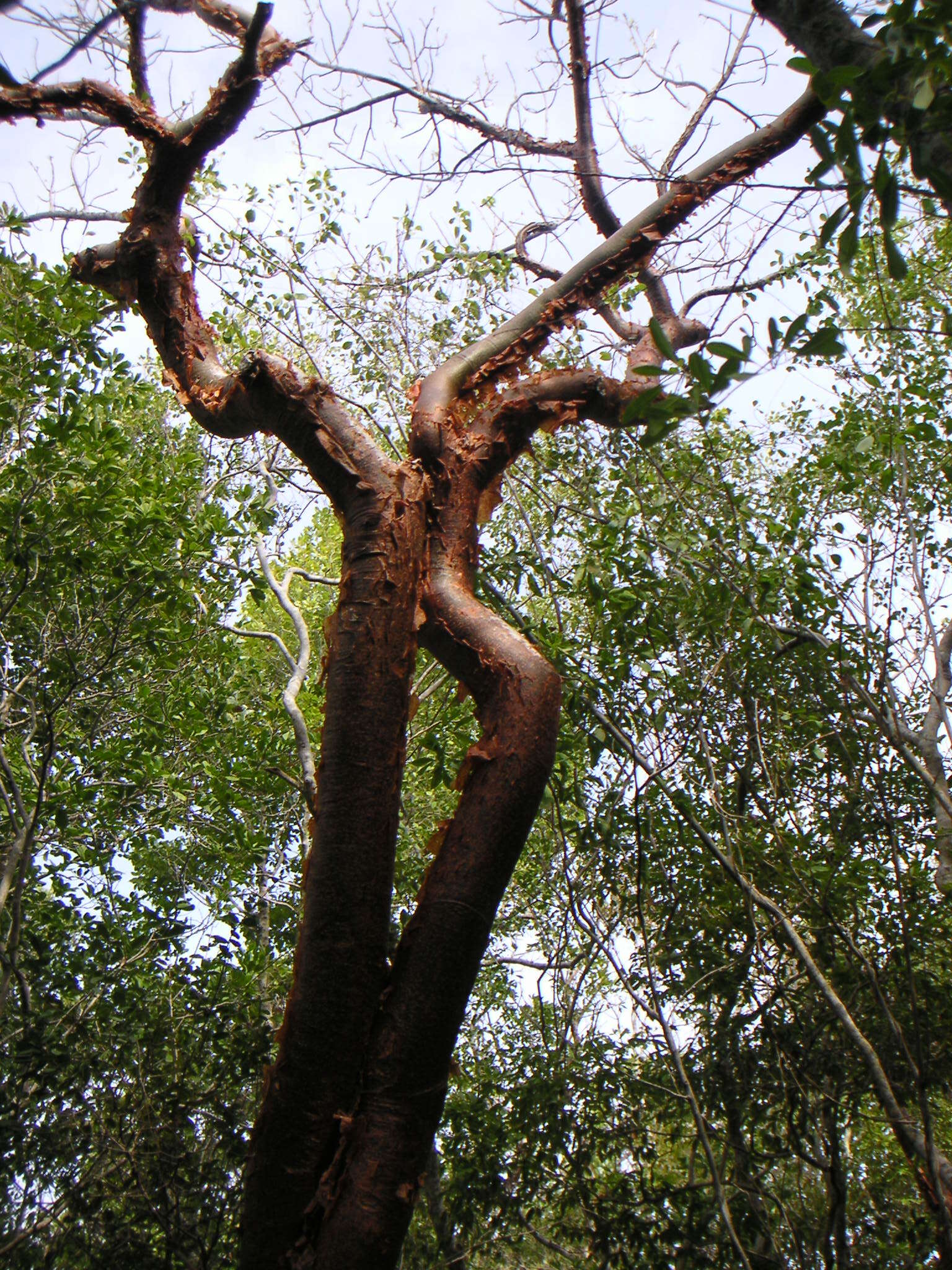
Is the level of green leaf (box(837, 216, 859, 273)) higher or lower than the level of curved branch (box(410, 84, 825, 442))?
lower

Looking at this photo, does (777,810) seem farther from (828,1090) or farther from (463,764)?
(463,764)

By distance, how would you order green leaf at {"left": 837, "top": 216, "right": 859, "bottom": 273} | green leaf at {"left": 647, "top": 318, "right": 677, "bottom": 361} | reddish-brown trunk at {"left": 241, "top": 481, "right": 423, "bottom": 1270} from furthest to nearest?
reddish-brown trunk at {"left": 241, "top": 481, "right": 423, "bottom": 1270}
green leaf at {"left": 837, "top": 216, "right": 859, "bottom": 273}
green leaf at {"left": 647, "top": 318, "right": 677, "bottom": 361}

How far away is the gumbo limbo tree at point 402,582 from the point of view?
1680 millimetres

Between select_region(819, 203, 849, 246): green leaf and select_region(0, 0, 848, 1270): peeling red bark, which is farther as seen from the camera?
select_region(0, 0, 848, 1270): peeling red bark

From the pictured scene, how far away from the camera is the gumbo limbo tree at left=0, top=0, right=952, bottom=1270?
5.51 ft

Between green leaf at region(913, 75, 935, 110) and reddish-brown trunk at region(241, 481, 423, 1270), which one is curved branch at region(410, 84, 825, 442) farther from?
green leaf at region(913, 75, 935, 110)

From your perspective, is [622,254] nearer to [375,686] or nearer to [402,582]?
[402,582]

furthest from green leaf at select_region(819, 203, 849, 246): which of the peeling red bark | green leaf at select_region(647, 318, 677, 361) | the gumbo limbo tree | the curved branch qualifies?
the curved branch

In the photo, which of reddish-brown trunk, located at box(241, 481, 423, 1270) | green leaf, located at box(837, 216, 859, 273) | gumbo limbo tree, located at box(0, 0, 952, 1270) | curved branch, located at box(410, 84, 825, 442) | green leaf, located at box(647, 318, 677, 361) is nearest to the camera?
green leaf, located at box(647, 318, 677, 361)

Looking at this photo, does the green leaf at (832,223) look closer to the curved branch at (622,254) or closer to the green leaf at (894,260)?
the green leaf at (894,260)

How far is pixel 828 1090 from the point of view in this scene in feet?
11.7

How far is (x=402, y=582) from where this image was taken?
7.47 feet

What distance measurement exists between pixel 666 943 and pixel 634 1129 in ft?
2.51

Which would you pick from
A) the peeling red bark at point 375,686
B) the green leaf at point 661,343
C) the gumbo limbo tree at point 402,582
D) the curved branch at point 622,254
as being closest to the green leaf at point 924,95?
the gumbo limbo tree at point 402,582
